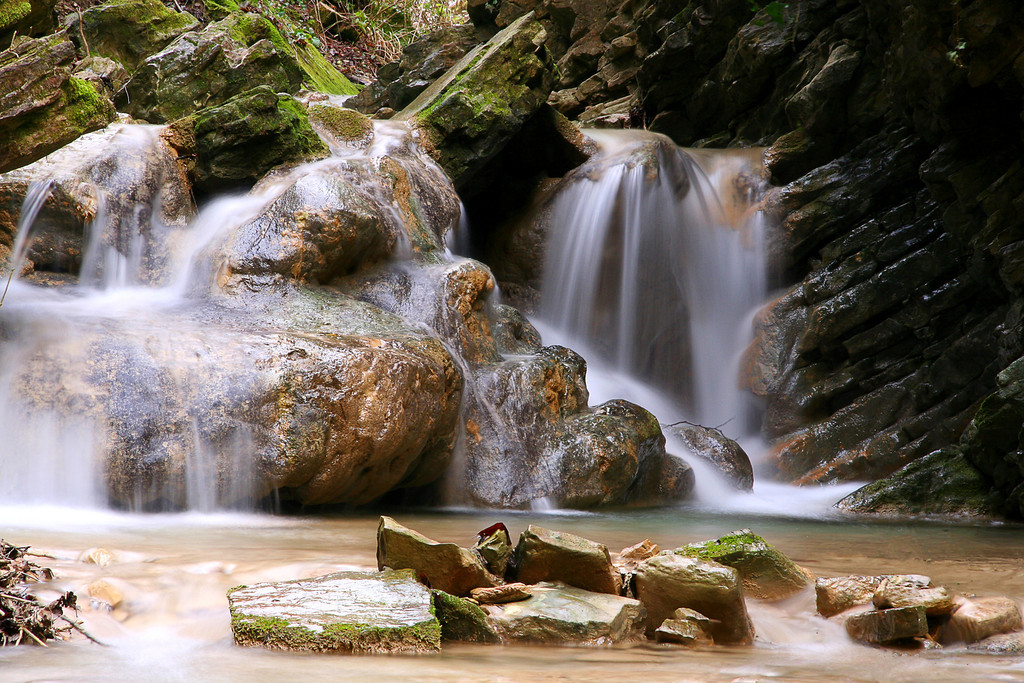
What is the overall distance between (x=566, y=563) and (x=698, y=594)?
515 mm

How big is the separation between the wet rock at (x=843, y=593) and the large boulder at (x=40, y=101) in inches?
183

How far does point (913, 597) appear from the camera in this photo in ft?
10.1

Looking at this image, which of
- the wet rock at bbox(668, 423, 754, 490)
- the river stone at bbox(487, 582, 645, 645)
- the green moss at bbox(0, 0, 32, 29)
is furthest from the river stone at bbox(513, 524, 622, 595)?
the wet rock at bbox(668, 423, 754, 490)

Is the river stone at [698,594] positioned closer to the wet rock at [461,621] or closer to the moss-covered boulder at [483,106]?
the wet rock at [461,621]

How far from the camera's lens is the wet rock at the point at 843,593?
330 cm

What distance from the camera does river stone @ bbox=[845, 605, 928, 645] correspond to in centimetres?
294

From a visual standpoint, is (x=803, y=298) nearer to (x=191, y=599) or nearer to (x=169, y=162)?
(x=169, y=162)

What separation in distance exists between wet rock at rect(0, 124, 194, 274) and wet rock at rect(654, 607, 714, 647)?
576 cm

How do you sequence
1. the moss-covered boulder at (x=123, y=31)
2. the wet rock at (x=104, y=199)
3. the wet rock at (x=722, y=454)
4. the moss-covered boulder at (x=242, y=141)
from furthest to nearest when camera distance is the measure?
1. the moss-covered boulder at (x=123, y=31)
2. the moss-covered boulder at (x=242, y=141)
3. the wet rock at (x=722, y=454)
4. the wet rock at (x=104, y=199)

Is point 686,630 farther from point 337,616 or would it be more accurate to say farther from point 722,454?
→ point 722,454

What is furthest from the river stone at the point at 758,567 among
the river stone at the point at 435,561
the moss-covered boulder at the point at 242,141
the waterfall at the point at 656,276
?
the waterfall at the point at 656,276

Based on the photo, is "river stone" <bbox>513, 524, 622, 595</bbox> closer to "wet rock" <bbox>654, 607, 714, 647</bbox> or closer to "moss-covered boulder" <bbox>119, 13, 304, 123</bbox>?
"wet rock" <bbox>654, 607, 714, 647</bbox>

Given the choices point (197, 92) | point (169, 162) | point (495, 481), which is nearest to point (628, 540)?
point (495, 481)

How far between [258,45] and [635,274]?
5890 millimetres
